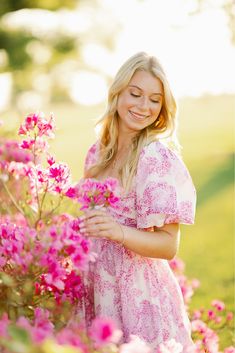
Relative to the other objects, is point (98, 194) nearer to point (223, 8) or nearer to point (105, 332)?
point (105, 332)

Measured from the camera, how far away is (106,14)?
1101 inches

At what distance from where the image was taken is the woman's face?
288cm

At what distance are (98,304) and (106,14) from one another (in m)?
26.1

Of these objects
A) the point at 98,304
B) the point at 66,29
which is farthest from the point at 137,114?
the point at 66,29

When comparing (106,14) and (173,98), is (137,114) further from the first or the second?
(106,14)

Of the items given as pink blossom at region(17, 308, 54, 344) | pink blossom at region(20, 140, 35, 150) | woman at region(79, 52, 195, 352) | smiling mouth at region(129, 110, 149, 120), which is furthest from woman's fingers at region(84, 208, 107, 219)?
smiling mouth at region(129, 110, 149, 120)

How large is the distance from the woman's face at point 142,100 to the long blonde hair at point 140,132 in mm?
21

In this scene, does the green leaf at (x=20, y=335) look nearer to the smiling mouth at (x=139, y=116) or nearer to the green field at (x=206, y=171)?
the smiling mouth at (x=139, y=116)

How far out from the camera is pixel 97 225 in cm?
232

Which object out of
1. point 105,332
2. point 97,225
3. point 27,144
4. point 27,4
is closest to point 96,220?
point 97,225

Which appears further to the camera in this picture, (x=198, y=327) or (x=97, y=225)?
(x=198, y=327)

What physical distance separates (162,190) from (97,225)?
467mm

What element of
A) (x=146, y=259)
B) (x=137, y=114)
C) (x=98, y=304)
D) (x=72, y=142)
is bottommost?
(x=98, y=304)

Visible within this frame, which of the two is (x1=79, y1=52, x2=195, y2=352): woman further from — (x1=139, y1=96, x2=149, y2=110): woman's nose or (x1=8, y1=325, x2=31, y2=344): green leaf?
(x1=8, y1=325, x2=31, y2=344): green leaf
